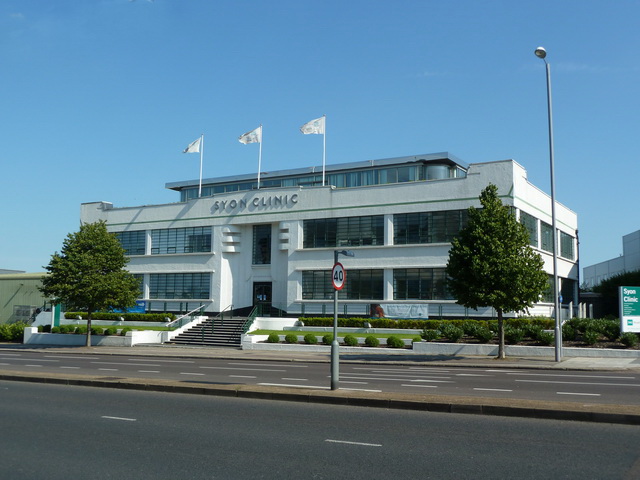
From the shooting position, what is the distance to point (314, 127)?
1795 inches

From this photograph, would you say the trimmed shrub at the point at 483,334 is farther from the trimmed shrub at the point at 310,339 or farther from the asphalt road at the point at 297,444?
the asphalt road at the point at 297,444

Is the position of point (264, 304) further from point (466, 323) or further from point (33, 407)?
point (33, 407)

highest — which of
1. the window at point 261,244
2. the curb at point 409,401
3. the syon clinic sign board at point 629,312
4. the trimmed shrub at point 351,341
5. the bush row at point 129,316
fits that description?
the window at point 261,244

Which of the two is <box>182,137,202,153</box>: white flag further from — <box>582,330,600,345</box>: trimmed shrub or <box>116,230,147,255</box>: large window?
<box>582,330,600,345</box>: trimmed shrub

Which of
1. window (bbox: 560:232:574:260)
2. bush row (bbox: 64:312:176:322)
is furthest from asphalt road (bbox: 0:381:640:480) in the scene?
window (bbox: 560:232:574:260)

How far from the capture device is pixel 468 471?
7.61 m

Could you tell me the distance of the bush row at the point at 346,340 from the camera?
3328cm

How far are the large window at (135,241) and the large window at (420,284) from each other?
72.7ft

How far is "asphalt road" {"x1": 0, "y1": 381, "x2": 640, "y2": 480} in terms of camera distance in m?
7.73

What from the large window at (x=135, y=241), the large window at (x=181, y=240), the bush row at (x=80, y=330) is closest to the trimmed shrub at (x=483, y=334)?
the bush row at (x=80, y=330)

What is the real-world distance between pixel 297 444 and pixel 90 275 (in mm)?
32431

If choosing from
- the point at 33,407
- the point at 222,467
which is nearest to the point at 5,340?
the point at 33,407

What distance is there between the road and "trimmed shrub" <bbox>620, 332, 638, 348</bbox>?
6.71m

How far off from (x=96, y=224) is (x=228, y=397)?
2904 cm
